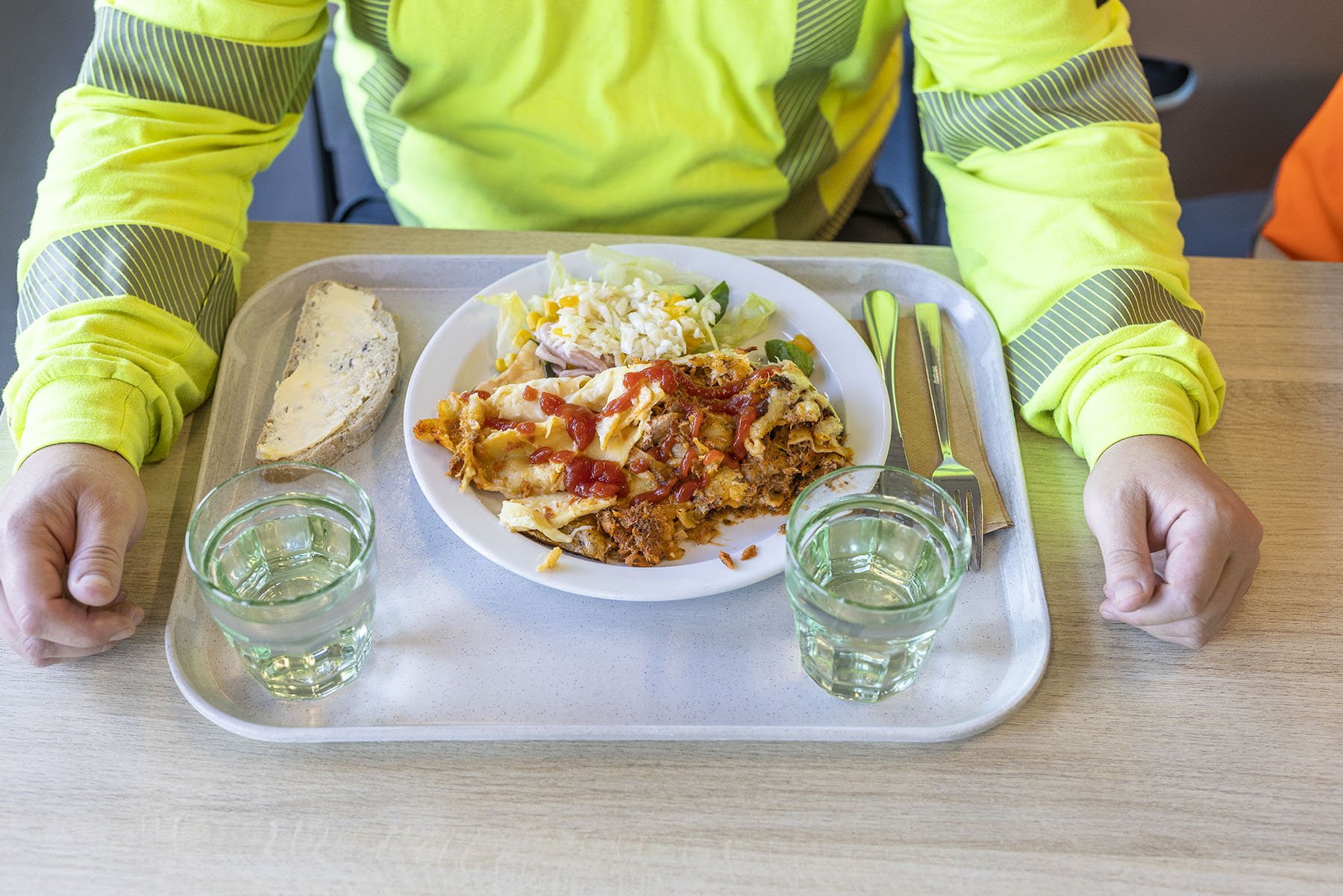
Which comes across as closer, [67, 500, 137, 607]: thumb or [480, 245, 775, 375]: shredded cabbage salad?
[67, 500, 137, 607]: thumb

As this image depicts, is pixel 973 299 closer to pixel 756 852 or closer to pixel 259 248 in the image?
pixel 756 852

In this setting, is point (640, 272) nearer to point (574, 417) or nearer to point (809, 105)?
point (574, 417)

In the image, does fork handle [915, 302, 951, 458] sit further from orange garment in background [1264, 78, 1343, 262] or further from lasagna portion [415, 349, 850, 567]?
orange garment in background [1264, 78, 1343, 262]

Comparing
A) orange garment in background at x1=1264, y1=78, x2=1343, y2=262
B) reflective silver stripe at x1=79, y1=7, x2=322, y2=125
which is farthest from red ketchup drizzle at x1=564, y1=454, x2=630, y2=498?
orange garment in background at x1=1264, y1=78, x2=1343, y2=262

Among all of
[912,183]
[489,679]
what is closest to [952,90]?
[912,183]

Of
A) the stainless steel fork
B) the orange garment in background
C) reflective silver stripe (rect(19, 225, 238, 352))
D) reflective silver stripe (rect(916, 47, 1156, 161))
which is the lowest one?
the orange garment in background

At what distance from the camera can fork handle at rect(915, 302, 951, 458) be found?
1.18 metres

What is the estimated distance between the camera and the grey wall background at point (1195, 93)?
1.88 meters

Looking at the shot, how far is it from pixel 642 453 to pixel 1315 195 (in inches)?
67.3

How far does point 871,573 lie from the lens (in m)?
1.04

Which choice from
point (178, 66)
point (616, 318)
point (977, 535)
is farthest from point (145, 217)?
point (977, 535)

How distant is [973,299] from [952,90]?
0.35 m

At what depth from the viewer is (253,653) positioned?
0.95 meters

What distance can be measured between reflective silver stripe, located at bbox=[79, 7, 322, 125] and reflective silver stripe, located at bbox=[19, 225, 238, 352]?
207 millimetres
